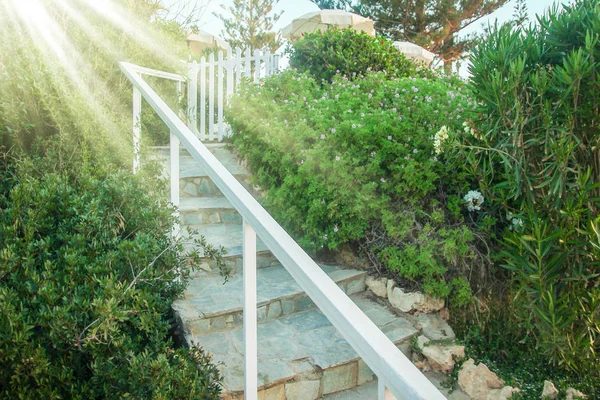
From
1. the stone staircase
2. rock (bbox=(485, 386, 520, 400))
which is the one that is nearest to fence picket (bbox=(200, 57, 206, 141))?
the stone staircase

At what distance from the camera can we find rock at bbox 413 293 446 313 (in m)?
3.19

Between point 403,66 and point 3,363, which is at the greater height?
point 403,66

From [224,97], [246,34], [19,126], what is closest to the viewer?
[19,126]

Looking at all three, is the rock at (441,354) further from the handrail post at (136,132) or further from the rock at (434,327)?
the handrail post at (136,132)

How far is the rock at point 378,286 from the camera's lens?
340 centimetres

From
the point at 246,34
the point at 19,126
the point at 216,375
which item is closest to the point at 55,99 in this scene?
the point at 19,126

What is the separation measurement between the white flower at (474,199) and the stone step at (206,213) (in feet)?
6.31

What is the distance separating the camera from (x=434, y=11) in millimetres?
15508

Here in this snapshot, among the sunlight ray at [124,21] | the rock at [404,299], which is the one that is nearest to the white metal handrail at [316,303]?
the rock at [404,299]

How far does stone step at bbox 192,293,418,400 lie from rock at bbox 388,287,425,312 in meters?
0.12

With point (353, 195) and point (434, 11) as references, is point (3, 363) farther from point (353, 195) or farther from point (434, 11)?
point (434, 11)

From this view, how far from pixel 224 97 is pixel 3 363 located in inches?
205

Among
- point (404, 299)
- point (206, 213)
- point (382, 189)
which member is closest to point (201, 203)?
point (206, 213)

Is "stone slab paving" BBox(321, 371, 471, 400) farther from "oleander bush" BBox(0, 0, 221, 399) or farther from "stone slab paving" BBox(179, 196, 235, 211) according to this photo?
"stone slab paving" BBox(179, 196, 235, 211)
